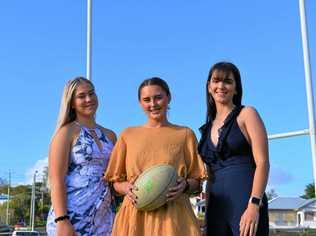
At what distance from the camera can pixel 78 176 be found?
4312 millimetres

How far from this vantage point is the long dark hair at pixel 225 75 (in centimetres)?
426

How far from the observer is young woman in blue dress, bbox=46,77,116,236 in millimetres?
4242

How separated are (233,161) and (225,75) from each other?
63 cm

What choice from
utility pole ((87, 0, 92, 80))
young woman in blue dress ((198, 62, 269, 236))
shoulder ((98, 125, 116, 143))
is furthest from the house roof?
young woman in blue dress ((198, 62, 269, 236))

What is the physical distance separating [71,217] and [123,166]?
0.53 meters

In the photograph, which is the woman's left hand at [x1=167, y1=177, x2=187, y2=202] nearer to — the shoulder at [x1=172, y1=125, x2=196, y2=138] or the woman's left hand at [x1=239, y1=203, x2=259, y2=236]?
the shoulder at [x1=172, y1=125, x2=196, y2=138]

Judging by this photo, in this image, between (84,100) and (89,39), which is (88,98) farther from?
(89,39)

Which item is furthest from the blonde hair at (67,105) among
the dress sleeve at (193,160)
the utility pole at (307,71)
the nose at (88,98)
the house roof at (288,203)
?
the house roof at (288,203)

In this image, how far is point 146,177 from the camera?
13.1ft

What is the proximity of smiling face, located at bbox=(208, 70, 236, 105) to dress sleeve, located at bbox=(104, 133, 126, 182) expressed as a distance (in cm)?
78

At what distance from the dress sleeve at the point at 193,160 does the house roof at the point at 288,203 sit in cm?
6240

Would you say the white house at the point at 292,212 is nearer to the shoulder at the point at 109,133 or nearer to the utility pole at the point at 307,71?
the utility pole at the point at 307,71

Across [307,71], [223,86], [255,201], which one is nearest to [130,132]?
[223,86]

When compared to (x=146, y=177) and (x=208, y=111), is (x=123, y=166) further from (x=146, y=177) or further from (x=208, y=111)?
(x=208, y=111)
